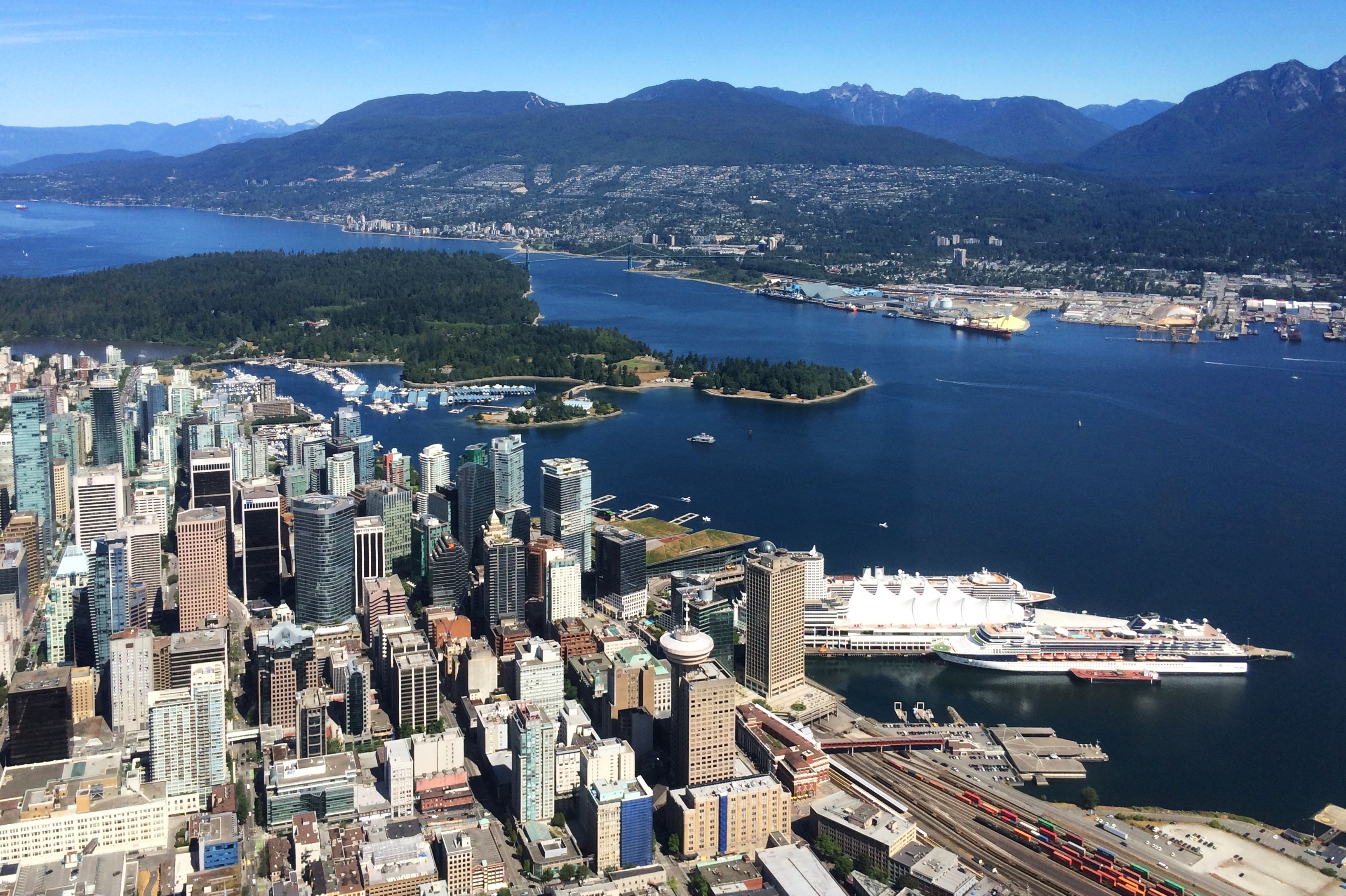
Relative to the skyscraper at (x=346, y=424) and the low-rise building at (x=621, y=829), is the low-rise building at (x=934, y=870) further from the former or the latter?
the skyscraper at (x=346, y=424)

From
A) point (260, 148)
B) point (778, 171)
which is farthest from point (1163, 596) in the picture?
point (260, 148)

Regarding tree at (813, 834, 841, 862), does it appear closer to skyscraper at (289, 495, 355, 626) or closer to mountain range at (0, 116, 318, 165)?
skyscraper at (289, 495, 355, 626)

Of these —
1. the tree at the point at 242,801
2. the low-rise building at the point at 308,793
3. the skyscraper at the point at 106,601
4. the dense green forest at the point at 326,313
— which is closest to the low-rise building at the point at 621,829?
the low-rise building at the point at 308,793

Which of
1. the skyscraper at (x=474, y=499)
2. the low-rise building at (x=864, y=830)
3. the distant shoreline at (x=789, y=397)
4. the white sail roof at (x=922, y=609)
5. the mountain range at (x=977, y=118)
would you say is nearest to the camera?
the low-rise building at (x=864, y=830)

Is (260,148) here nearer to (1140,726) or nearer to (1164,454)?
(1164,454)

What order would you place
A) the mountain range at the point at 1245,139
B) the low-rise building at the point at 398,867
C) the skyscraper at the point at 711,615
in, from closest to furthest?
the low-rise building at the point at 398,867
the skyscraper at the point at 711,615
the mountain range at the point at 1245,139

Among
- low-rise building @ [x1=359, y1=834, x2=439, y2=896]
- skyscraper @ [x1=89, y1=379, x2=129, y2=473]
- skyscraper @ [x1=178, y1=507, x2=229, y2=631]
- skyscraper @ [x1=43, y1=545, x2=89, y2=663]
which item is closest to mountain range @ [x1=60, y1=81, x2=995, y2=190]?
skyscraper @ [x1=89, y1=379, x2=129, y2=473]

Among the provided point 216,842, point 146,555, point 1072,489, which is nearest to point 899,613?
point 1072,489
